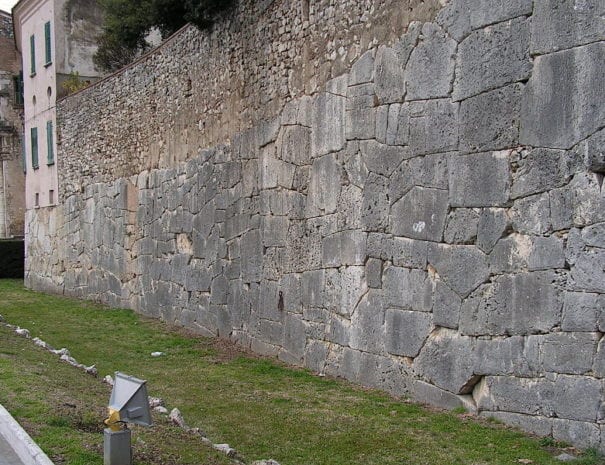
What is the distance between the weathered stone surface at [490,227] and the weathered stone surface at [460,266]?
11 cm

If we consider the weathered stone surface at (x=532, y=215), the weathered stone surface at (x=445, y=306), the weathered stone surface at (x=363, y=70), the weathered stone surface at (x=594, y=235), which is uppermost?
the weathered stone surface at (x=363, y=70)

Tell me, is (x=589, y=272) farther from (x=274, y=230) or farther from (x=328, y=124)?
(x=274, y=230)

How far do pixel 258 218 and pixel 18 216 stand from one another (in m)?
25.5

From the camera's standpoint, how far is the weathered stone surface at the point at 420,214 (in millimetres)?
7922

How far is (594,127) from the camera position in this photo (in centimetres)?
620

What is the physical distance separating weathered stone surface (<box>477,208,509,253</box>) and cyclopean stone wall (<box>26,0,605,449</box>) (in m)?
0.02

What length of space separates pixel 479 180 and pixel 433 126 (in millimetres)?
913

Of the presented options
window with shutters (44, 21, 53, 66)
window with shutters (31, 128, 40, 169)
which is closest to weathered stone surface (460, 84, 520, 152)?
window with shutters (44, 21, 53, 66)

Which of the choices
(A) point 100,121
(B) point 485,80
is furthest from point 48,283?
(B) point 485,80

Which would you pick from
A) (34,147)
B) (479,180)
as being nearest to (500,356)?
(479,180)

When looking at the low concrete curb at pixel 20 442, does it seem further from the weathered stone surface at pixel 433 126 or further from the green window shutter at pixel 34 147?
the green window shutter at pixel 34 147

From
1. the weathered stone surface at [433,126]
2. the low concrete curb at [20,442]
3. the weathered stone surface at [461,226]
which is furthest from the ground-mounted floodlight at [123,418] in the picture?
the weathered stone surface at [433,126]

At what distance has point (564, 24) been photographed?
6371mm

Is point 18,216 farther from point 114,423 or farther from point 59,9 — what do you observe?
point 114,423
